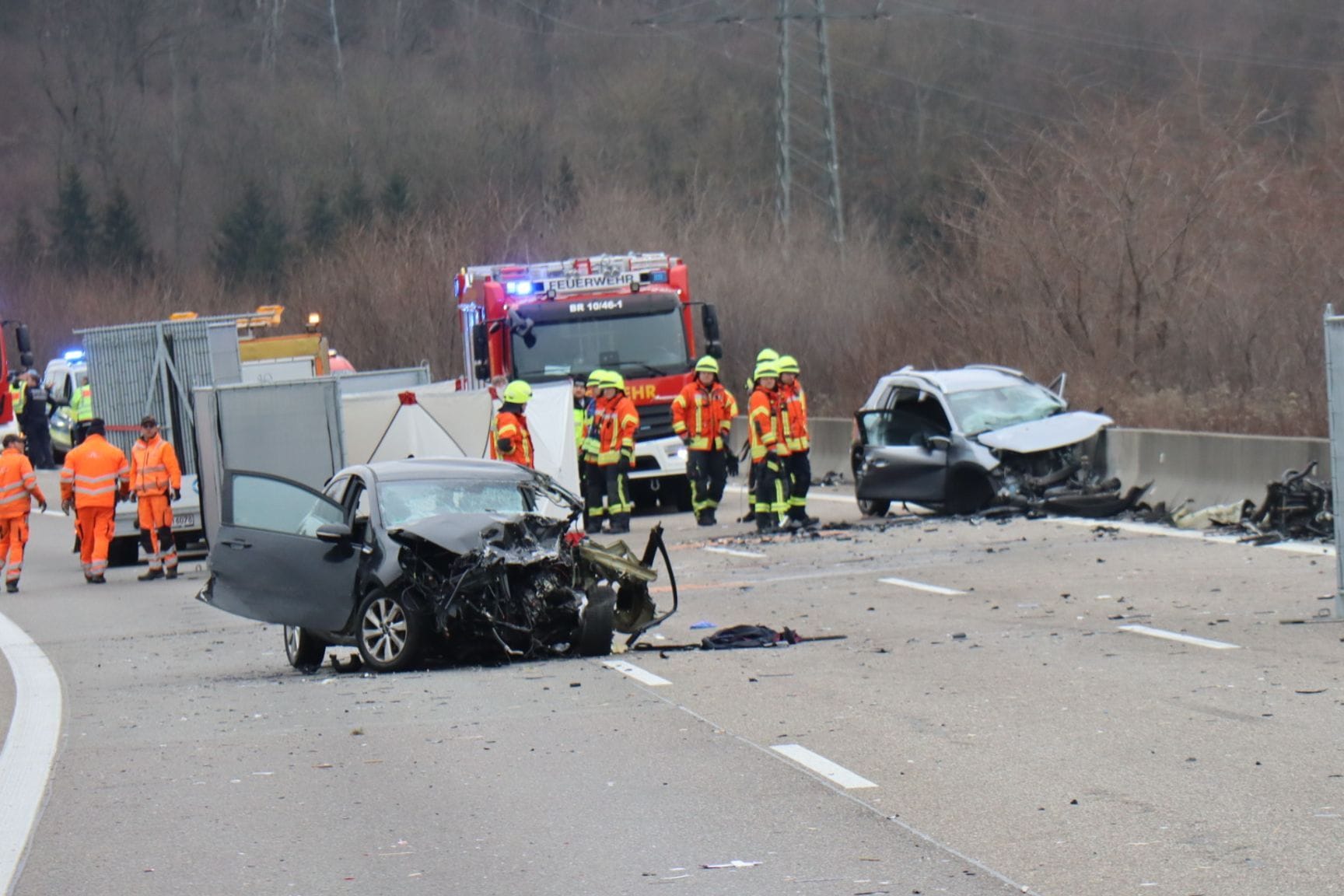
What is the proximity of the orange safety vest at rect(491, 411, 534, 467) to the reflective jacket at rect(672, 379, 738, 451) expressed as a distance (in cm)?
196

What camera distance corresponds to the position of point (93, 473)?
20.0 m

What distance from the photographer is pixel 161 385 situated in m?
22.4

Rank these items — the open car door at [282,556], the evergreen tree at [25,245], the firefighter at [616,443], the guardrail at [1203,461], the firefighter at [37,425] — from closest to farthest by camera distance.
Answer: the open car door at [282,556] < the guardrail at [1203,461] < the firefighter at [616,443] < the firefighter at [37,425] < the evergreen tree at [25,245]

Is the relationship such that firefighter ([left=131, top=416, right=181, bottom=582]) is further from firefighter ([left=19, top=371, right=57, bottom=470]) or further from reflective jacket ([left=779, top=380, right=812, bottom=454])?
firefighter ([left=19, top=371, right=57, bottom=470])

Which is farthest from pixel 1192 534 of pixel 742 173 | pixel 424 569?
pixel 742 173

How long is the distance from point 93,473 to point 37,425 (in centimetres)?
2119

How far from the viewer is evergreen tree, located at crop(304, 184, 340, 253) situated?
6525cm

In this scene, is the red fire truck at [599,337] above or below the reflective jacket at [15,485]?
above

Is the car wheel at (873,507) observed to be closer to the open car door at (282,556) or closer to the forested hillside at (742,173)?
the forested hillside at (742,173)

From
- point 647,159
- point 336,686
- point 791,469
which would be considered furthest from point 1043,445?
point 647,159

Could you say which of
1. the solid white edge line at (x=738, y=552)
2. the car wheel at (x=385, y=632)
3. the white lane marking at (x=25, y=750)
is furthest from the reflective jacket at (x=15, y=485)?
the car wheel at (x=385, y=632)

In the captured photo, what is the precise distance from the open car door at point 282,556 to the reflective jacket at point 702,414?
9.10 m

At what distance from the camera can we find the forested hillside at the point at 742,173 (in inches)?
1126

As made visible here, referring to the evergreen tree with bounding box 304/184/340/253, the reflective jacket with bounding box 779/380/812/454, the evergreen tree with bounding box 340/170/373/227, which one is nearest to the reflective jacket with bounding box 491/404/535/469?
the reflective jacket with bounding box 779/380/812/454
